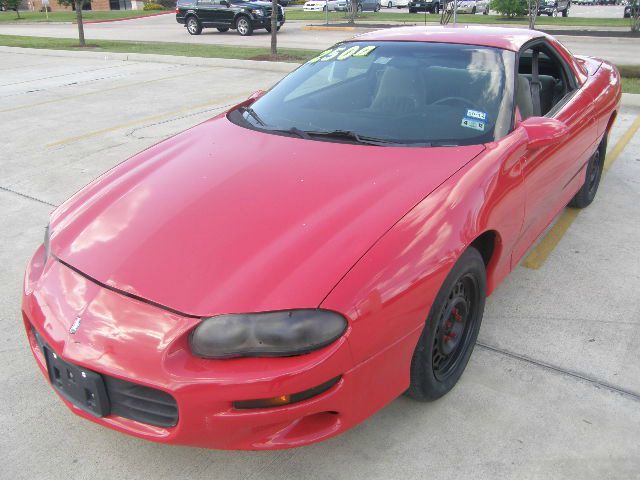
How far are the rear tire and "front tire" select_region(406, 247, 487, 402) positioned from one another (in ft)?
7.34

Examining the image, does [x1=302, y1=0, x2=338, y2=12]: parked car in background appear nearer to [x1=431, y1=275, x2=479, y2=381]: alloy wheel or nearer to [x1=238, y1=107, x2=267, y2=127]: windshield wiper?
[x1=238, y1=107, x2=267, y2=127]: windshield wiper

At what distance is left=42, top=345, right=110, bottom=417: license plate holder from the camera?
204cm

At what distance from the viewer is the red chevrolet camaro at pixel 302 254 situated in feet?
6.39

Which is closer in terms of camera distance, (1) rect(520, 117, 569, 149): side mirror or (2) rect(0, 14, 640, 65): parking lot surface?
(1) rect(520, 117, 569, 149): side mirror

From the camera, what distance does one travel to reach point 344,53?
12.3 ft

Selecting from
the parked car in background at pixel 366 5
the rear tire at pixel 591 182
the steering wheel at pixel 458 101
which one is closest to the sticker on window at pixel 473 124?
the steering wheel at pixel 458 101

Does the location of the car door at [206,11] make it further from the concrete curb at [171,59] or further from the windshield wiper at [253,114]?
the windshield wiper at [253,114]

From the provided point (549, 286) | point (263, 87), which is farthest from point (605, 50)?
point (549, 286)

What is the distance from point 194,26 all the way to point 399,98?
22.1 metres

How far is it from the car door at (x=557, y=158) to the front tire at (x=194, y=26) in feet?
69.0

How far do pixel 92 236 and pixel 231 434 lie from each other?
3.36 ft

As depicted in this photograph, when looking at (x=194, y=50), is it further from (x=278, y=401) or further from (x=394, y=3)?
(x=394, y=3)

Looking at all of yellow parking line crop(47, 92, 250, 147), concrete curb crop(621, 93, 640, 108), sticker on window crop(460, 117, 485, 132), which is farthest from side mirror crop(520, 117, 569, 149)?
concrete curb crop(621, 93, 640, 108)

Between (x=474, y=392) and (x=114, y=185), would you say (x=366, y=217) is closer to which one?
(x=474, y=392)
